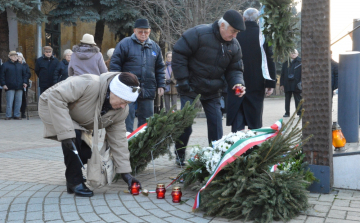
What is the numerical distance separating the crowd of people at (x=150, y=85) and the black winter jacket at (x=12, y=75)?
6.36 meters

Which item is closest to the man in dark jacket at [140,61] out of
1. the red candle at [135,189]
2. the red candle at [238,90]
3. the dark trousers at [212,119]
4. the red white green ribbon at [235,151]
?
the dark trousers at [212,119]

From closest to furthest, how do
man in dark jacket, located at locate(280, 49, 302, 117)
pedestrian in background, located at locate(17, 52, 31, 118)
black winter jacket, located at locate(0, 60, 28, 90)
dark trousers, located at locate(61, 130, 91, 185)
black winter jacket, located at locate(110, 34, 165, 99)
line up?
dark trousers, located at locate(61, 130, 91, 185)
black winter jacket, located at locate(110, 34, 165, 99)
man in dark jacket, located at locate(280, 49, 302, 117)
black winter jacket, located at locate(0, 60, 28, 90)
pedestrian in background, located at locate(17, 52, 31, 118)

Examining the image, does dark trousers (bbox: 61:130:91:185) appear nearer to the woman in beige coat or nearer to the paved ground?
the woman in beige coat

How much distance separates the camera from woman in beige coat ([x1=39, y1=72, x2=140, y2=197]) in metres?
4.03

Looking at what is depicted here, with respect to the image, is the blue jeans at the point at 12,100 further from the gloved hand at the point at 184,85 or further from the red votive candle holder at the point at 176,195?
the red votive candle holder at the point at 176,195

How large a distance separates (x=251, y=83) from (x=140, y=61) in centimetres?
173

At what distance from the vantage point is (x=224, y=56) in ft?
17.5

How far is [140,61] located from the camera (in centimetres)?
654

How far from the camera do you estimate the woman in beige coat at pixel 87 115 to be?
4027 mm

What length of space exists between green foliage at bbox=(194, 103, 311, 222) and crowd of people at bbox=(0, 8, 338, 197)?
1.08 m

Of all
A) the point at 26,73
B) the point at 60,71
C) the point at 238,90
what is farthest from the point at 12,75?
the point at 238,90

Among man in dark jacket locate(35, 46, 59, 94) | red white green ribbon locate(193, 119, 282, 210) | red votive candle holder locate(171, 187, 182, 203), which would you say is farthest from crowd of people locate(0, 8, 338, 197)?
man in dark jacket locate(35, 46, 59, 94)

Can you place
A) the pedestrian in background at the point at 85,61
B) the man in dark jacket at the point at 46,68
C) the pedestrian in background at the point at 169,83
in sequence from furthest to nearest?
the man in dark jacket at the point at 46,68
the pedestrian in background at the point at 169,83
the pedestrian in background at the point at 85,61

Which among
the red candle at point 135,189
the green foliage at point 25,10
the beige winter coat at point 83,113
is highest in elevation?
the green foliage at point 25,10
